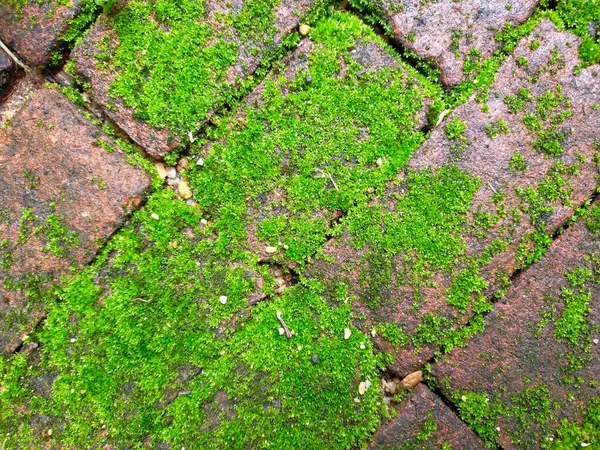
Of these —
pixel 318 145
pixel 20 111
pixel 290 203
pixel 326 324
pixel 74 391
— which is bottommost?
pixel 74 391

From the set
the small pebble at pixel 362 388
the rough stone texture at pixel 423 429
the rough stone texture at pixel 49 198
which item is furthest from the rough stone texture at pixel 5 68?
the rough stone texture at pixel 423 429

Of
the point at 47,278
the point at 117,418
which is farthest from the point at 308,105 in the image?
the point at 117,418

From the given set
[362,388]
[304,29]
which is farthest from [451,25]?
A: [362,388]

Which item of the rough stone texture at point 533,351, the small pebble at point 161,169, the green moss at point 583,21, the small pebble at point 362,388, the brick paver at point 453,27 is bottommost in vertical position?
the small pebble at point 362,388

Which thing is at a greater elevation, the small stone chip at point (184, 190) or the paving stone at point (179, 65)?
the paving stone at point (179, 65)

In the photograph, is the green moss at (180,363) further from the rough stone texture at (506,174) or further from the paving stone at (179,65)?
the paving stone at (179,65)

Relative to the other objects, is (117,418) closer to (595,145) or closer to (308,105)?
(308,105)

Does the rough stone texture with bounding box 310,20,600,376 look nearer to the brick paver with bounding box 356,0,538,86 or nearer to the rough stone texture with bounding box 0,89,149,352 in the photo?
the brick paver with bounding box 356,0,538,86

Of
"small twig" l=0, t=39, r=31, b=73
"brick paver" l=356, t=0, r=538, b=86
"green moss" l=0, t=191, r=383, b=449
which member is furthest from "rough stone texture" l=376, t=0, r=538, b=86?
"small twig" l=0, t=39, r=31, b=73
